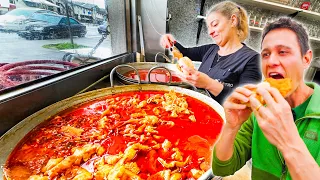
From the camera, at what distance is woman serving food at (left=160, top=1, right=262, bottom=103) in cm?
180

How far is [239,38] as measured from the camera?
86.5 inches

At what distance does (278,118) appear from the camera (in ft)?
2.07

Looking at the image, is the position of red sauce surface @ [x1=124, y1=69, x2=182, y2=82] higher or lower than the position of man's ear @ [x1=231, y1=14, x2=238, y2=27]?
lower

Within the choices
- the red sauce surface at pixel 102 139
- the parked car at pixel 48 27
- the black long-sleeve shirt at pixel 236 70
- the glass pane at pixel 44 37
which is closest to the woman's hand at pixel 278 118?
the red sauce surface at pixel 102 139

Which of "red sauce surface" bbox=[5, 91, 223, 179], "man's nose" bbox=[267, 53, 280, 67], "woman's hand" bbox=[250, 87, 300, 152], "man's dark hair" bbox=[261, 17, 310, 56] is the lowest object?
"red sauce surface" bbox=[5, 91, 223, 179]

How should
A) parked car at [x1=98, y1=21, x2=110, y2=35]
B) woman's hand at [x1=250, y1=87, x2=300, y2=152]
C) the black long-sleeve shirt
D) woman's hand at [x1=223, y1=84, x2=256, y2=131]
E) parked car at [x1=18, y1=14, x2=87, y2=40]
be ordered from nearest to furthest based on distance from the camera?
woman's hand at [x1=250, y1=87, x2=300, y2=152]
woman's hand at [x1=223, y1=84, x2=256, y2=131]
parked car at [x1=18, y1=14, x2=87, y2=40]
the black long-sleeve shirt
parked car at [x1=98, y1=21, x2=110, y2=35]

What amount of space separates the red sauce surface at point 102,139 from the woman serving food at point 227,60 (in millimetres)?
296

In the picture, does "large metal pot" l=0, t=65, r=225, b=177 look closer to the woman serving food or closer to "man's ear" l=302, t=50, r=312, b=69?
the woman serving food

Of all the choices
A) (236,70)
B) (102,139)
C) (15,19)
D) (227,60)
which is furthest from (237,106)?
(15,19)

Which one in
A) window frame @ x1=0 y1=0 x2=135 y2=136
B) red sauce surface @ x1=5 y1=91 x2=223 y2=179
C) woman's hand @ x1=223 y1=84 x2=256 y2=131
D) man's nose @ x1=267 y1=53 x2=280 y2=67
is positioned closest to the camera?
woman's hand @ x1=223 y1=84 x2=256 y2=131

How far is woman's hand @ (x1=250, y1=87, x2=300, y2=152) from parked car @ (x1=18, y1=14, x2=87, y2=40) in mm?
2146

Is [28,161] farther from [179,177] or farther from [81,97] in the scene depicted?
[179,177]

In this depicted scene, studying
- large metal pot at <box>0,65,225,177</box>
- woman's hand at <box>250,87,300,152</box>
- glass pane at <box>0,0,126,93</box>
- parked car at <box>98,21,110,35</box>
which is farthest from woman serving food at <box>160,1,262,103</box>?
parked car at <box>98,21,110,35</box>

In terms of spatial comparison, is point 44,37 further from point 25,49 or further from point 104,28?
point 104,28
